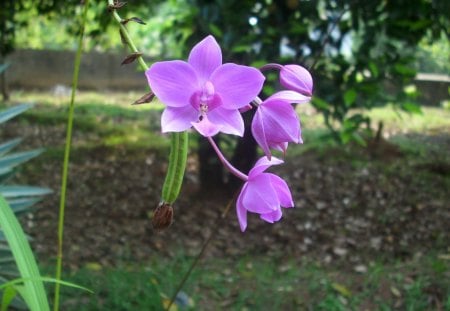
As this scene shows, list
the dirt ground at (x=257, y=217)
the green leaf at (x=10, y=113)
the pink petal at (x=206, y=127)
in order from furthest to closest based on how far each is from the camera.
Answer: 1. the dirt ground at (x=257, y=217)
2. the green leaf at (x=10, y=113)
3. the pink petal at (x=206, y=127)

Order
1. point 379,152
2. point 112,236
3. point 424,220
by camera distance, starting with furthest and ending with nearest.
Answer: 1. point 379,152
2. point 424,220
3. point 112,236

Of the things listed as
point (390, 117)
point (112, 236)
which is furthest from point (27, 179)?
point (390, 117)

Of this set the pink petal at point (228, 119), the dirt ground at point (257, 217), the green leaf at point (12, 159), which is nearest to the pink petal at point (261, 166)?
the pink petal at point (228, 119)

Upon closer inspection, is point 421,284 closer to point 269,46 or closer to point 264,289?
point 264,289

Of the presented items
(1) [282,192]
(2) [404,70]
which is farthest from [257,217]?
(1) [282,192]

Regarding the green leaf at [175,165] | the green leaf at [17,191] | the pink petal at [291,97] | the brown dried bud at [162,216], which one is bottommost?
the green leaf at [17,191]

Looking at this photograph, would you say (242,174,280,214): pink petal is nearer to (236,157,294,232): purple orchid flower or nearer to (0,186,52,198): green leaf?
(236,157,294,232): purple orchid flower

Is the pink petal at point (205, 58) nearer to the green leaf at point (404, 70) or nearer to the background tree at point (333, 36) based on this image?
the background tree at point (333, 36)
